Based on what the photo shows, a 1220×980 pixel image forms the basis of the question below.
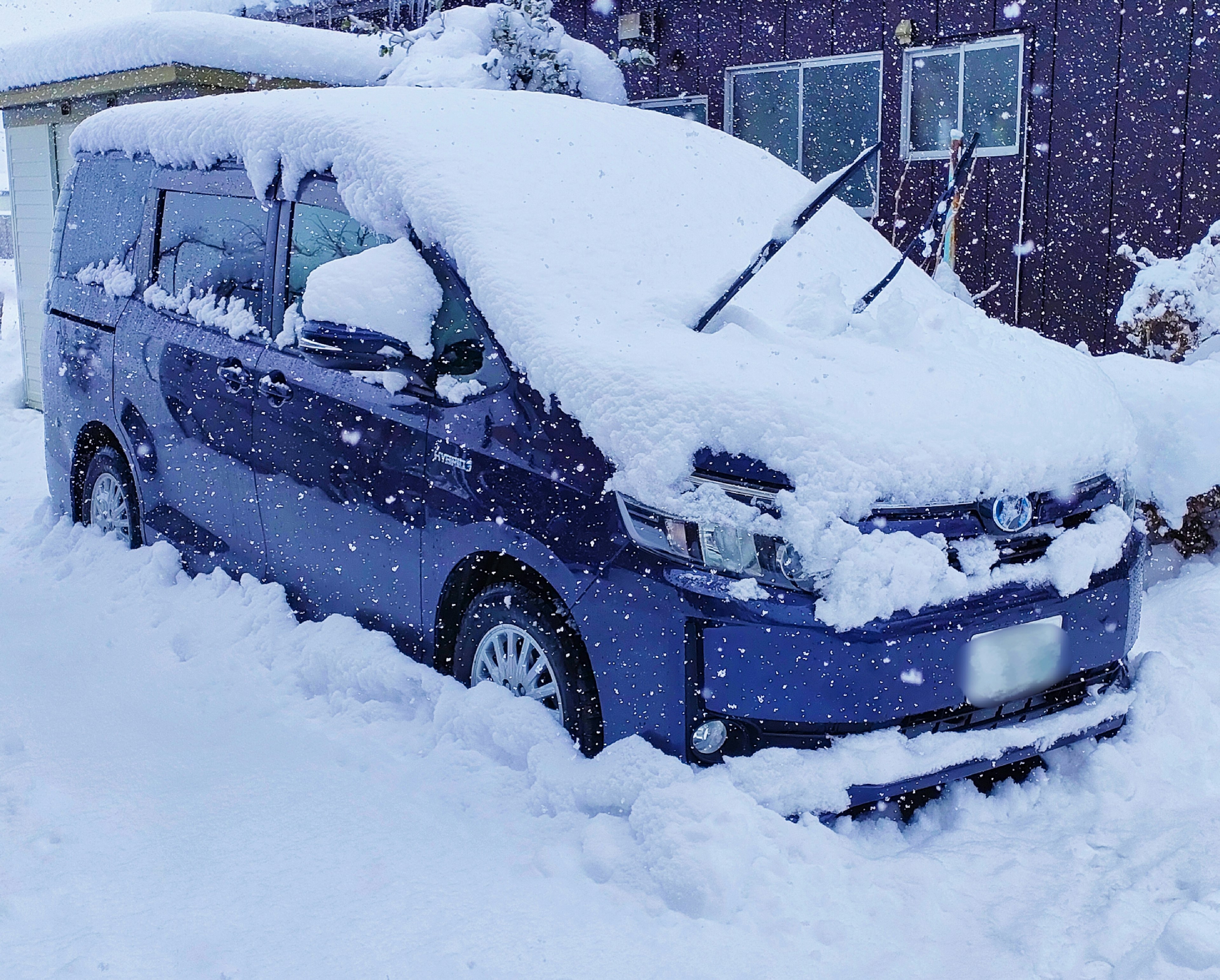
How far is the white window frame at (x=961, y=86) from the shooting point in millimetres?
7223

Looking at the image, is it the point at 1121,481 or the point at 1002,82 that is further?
the point at 1002,82

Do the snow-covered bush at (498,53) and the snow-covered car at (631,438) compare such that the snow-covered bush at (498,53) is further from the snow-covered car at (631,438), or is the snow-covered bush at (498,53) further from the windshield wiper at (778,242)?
the windshield wiper at (778,242)

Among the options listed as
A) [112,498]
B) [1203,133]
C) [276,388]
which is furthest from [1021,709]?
[1203,133]

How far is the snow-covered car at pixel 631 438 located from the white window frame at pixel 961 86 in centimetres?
347

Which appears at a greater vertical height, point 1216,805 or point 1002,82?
point 1002,82

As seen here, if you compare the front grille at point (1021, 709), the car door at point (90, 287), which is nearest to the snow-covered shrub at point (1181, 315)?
the front grille at point (1021, 709)

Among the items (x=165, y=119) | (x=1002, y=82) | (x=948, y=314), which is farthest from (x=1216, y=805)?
(x=1002, y=82)

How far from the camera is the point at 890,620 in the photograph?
273 cm

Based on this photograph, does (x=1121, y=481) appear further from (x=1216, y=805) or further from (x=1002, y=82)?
(x=1002, y=82)

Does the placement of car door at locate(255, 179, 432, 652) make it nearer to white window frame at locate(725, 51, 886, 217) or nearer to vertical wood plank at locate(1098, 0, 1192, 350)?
white window frame at locate(725, 51, 886, 217)

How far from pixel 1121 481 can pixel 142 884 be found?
271 centimetres

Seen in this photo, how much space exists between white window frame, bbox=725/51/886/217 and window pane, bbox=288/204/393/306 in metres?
4.51

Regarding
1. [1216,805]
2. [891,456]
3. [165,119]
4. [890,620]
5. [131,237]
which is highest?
[165,119]

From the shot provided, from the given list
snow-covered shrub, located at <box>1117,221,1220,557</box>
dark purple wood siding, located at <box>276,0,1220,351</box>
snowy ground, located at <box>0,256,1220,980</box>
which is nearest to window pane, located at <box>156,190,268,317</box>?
snowy ground, located at <box>0,256,1220,980</box>
